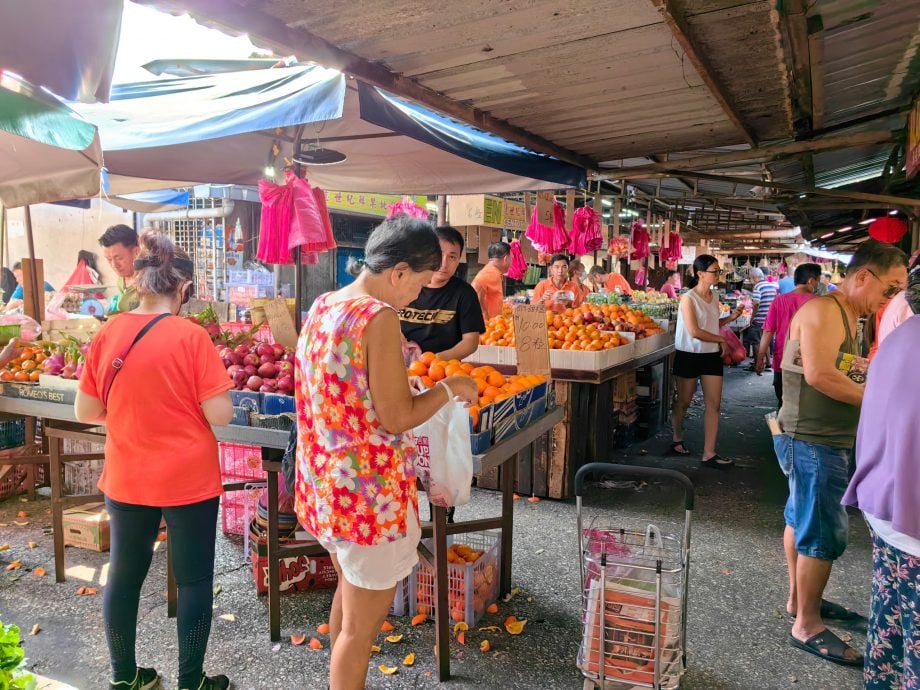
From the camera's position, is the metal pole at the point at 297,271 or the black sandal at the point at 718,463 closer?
the metal pole at the point at 297,271

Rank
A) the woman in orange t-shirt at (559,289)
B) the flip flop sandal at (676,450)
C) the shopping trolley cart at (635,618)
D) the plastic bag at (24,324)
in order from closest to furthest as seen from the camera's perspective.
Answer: the shopping trolley cart at (635,618) < the plastic bag at (24,324) < the flip flop sandal at (676,450) < the woman in orange t-shirt at (559,289)

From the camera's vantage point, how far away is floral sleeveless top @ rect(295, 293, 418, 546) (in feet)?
6.55

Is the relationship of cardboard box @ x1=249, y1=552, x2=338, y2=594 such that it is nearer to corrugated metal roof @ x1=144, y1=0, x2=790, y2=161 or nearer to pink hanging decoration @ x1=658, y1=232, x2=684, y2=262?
corrugated metal roof @ x1=144, y1=0, x2=790, y2=161

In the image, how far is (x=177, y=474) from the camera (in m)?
2.43

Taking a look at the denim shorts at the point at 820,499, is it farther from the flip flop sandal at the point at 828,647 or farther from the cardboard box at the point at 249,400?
the cardboard box at the point at 249,400

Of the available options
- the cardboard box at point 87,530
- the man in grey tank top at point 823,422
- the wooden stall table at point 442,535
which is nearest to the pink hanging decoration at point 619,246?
the wooden stall table at point 442,535

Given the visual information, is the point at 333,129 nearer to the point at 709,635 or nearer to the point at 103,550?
the point at 103,550

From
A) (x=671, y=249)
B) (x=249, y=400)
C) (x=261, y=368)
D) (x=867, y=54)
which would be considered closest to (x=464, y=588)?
(x=249, y=400)

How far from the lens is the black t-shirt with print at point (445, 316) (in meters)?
4.00

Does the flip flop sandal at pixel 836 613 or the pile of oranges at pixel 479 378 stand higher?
the pile of oranges at pixel 479 378

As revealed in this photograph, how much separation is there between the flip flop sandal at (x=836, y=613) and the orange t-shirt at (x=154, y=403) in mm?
3408

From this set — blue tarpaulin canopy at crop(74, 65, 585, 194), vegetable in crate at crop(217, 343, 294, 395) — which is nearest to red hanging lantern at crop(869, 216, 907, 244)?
blue tarpaulin canopy at crop(74, 65, 585, 194)

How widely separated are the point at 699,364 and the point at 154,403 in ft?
17.6

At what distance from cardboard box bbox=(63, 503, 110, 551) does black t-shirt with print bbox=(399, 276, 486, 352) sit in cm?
257
